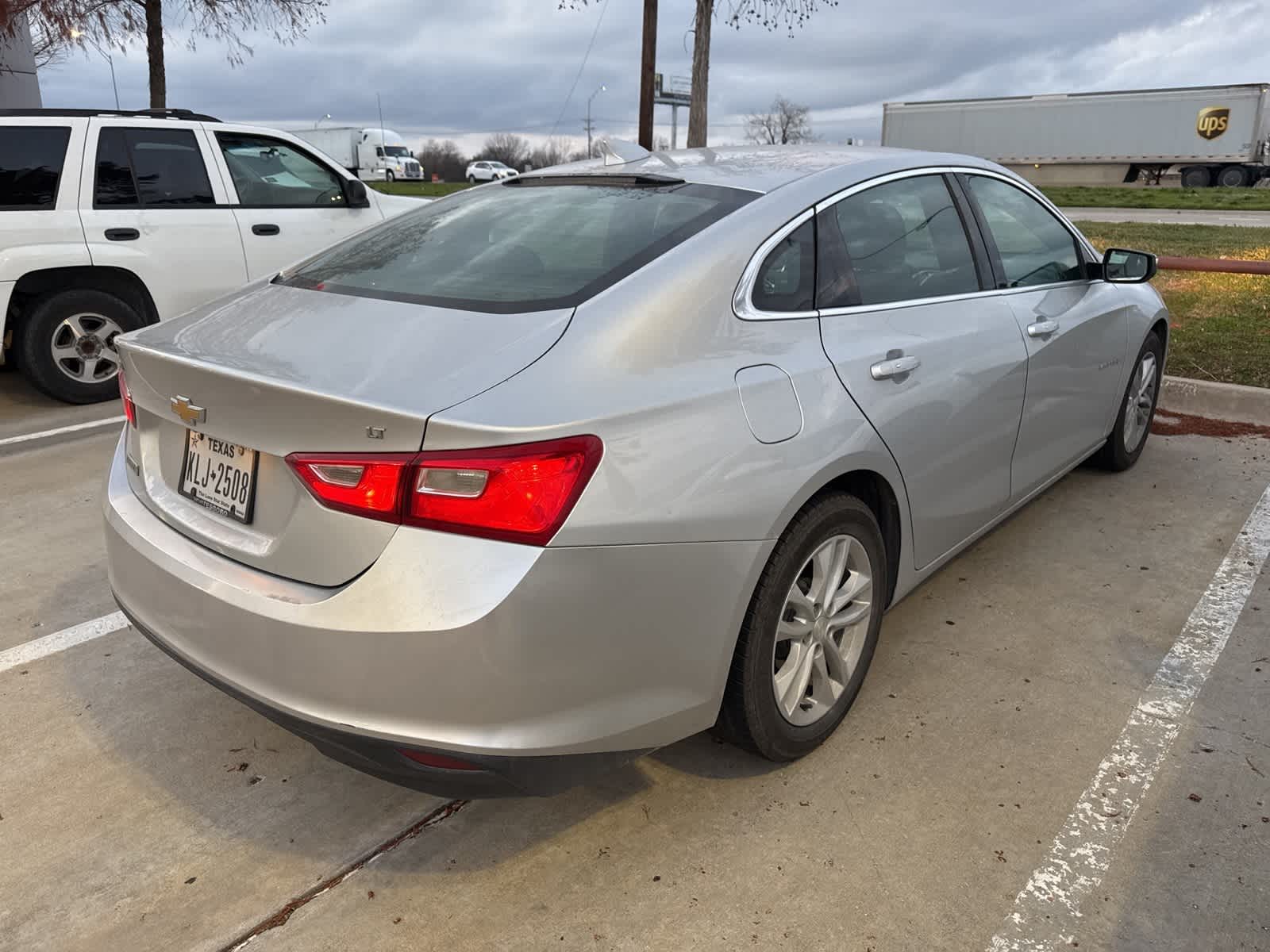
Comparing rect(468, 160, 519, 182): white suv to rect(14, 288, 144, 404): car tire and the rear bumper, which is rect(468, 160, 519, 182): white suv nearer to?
rect(14, 288, 144, 404): car tire

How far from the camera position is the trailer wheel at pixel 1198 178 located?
120 feet

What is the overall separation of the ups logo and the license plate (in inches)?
1585

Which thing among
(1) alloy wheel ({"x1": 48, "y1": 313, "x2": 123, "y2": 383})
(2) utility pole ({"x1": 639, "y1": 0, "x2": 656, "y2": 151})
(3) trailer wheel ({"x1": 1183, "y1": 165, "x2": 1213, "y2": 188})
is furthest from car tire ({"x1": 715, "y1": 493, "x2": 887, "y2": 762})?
(3) trailer wheel ({"x1": 1183, "y1": 165, "x2": 1213, "y2": 188})

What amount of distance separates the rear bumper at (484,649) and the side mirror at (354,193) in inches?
226

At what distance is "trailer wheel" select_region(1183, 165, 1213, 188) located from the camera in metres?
36.5

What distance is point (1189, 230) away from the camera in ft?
47.0

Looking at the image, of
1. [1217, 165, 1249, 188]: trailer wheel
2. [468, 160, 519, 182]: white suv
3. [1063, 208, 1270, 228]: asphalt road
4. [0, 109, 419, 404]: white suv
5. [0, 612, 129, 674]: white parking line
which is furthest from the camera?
Result: [468, 160, 519, 182]: white suv

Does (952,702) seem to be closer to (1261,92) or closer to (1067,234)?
(1067,234)

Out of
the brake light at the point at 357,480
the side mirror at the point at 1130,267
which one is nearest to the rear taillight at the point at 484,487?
the brake light at the point at 357,480

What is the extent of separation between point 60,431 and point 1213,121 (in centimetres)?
3892

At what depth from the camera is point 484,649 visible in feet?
6.43

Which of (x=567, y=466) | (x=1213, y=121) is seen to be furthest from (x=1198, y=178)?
(x=567, y=466)

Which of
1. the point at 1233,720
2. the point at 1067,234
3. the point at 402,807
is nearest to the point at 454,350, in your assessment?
the point at 402,807

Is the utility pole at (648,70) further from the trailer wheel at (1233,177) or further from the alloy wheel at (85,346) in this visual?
the trailer wheel at (1233,177)
